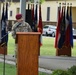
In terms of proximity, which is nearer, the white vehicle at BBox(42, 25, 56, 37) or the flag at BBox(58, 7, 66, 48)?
the flag at BBox(58, 7, 66, 48)

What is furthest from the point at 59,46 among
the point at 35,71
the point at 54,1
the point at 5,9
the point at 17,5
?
the point at 17,5

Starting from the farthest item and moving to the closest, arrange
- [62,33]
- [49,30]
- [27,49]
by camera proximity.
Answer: [49,30] < [62,33] < [27,49]

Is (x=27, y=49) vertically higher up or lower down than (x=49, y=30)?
higher up

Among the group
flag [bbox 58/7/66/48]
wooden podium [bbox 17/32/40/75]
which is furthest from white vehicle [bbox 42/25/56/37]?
wooden podium [bbox 17/32/40/75]

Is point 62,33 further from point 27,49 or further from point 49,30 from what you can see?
point 49,30

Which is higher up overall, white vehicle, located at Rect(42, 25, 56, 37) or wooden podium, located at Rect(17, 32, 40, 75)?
wooden podium, located at Rect(17, 32, 40, 75)

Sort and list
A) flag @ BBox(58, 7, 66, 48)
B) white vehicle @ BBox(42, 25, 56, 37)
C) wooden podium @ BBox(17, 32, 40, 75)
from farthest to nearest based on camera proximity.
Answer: white vehicle @ BBox(42, 25, 56, 37)
flag @ BBox(58, 7, 66, 48)
wooden podium @ BBox(17, 32, 40, 75)

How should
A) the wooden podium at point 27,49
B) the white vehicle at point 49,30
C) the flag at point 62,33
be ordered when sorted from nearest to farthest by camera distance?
the wooden podium at point 27,49, the flag at point 62,33, the white vehicle at point 49,30

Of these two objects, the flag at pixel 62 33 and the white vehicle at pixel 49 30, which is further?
the white vehicle at pixel 49 30

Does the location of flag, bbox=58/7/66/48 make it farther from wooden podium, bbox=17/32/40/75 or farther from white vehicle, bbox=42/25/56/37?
white vehicle, bbox=42/25/56/37

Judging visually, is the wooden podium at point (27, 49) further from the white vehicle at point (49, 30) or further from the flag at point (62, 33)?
the white vehicle at point (49, 30)

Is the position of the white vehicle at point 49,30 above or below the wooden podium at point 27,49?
below

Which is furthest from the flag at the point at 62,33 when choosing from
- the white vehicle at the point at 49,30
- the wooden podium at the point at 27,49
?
the white vehicle at the point at 49,30

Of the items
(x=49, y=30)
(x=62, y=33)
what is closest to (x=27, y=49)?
(x=62, y=33)
